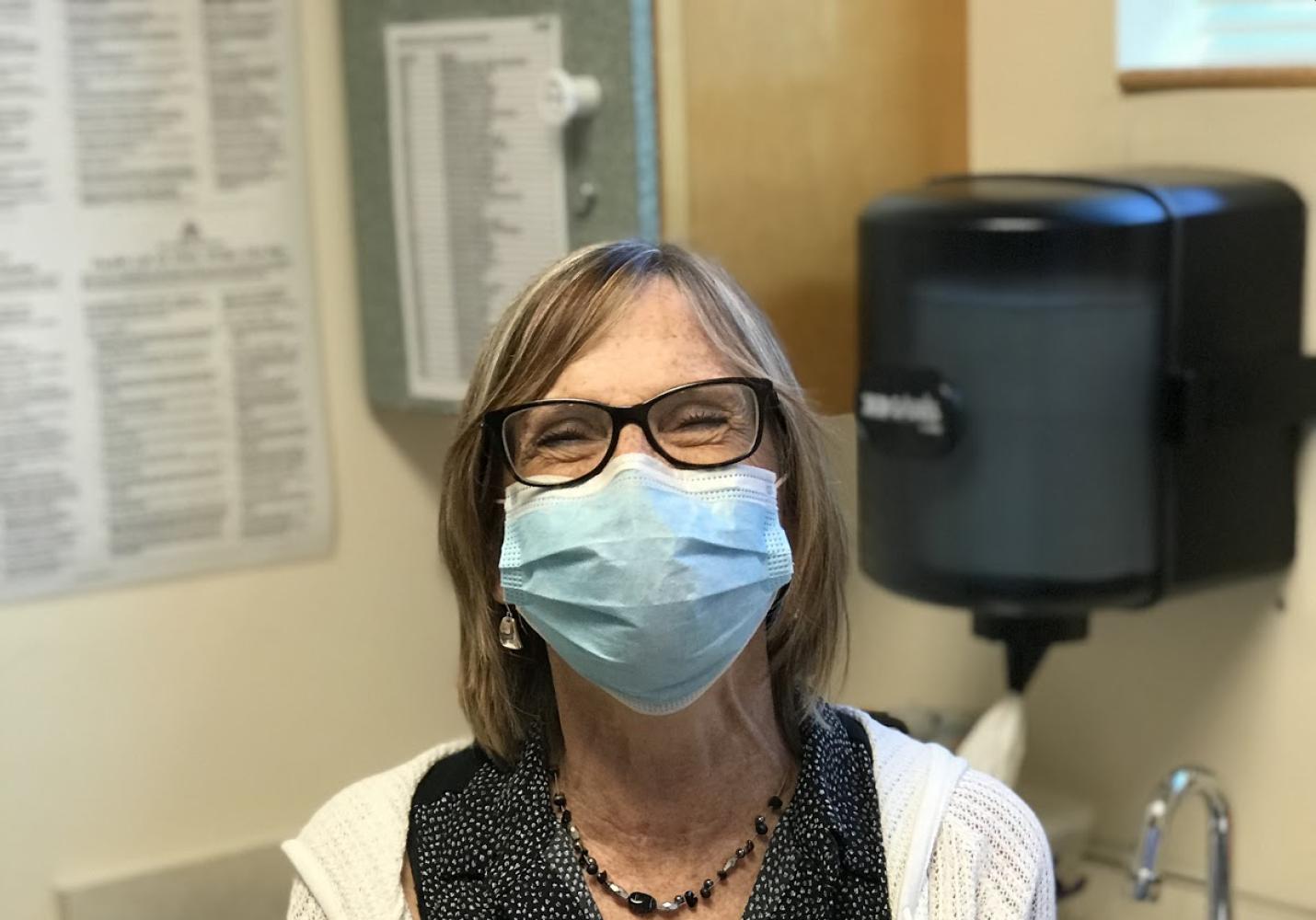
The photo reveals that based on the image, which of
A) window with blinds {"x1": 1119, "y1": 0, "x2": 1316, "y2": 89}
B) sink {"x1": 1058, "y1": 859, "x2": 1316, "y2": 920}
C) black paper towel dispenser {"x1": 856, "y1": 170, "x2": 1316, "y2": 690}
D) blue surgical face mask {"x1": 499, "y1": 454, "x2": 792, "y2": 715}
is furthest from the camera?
sink {"x1": 1058, "y1": 859, "x2": 1316, "y2": 920}

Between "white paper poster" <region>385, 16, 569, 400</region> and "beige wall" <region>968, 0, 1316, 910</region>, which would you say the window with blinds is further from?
"white paper poster" <region>385, 16, 569, 400</region>

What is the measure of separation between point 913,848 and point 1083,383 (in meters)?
0.53

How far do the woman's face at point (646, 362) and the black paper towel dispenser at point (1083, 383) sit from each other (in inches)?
18.1

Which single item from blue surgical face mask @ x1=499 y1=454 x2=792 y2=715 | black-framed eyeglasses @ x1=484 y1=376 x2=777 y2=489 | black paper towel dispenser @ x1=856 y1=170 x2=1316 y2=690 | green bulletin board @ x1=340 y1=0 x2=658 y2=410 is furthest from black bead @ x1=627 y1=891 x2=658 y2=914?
green bulletin board @ x1=340 y1=0 x2=658 y2=410

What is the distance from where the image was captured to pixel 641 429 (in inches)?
40.5

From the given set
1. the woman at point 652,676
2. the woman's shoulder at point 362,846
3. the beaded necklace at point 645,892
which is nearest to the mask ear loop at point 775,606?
the woman at point 652,676

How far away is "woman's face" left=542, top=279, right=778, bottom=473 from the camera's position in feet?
3.43

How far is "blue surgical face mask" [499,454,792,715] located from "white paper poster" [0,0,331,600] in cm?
92

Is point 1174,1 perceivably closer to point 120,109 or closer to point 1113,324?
point 1113,324

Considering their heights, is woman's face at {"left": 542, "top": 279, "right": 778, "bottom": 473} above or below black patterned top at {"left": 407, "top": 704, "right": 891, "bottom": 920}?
above

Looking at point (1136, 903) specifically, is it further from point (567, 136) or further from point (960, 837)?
point (567, 136)

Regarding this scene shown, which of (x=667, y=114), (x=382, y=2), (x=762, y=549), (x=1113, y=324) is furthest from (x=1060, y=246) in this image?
(x=382, y=2)

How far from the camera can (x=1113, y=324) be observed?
1.46 metres

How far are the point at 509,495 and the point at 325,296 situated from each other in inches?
37.4
